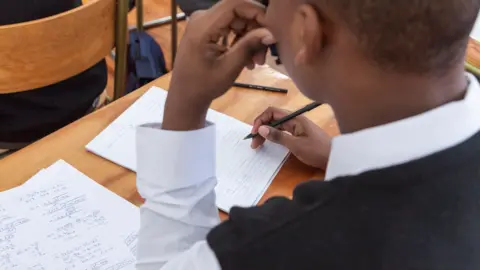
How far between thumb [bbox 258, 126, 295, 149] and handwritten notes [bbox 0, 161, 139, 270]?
0.89 ft

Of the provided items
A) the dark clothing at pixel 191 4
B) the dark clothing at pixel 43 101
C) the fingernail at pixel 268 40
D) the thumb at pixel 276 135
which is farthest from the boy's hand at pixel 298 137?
the dark clothing at pixel 191 4

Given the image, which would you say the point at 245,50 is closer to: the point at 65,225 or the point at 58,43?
the point at 65,225

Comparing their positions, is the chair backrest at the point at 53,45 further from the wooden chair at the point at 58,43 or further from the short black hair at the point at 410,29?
the short black hair at the point at 410,29

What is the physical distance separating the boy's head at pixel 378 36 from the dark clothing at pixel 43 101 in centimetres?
94

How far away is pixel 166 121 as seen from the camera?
0.88 m

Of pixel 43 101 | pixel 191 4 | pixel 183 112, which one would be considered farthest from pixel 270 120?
pixel 191 4

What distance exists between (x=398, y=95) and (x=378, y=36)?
2.6 inches

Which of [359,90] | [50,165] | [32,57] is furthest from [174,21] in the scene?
[359,90]

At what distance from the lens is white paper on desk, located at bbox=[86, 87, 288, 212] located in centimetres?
97

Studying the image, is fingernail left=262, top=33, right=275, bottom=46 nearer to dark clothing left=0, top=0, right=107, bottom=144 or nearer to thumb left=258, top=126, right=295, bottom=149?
thumb left=258, top=126, right=295, bottom=149

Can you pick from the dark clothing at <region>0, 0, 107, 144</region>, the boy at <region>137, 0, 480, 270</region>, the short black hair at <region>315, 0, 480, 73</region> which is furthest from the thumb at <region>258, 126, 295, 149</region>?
the dark clothing at <region>0, 0, 107, 144</region>

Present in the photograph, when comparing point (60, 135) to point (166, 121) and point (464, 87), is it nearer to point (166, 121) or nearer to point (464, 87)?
point (166, 121)

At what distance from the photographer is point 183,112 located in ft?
2.82

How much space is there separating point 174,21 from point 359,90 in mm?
1992
